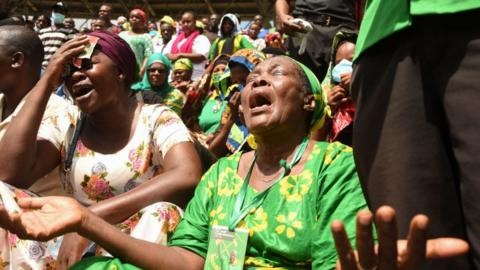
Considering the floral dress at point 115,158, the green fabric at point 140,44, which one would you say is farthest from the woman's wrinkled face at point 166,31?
the floral dress at point 115,158

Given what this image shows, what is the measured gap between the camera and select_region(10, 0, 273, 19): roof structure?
17344 millimetres

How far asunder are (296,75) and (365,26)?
3.54 ft

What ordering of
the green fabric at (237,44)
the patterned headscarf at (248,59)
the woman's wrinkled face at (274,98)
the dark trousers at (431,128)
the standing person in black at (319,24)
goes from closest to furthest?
the dark trousers at (431,128)
the woman's wrinkled face at (274,98)
the standing person in black at (319,24)
the patterned headscarf at (248,59)
the green fabric at (237,44)

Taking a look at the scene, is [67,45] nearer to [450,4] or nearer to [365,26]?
[365,26]

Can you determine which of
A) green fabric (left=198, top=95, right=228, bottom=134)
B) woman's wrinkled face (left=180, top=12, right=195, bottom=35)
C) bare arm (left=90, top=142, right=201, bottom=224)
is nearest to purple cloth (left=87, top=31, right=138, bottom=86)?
bare arm (left=90, top=142, right=201, bottom=224)

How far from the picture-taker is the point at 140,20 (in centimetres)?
889

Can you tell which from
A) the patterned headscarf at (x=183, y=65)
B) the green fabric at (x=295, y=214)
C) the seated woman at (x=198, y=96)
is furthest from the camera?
the patterned headscarf at (x=183, y=65)

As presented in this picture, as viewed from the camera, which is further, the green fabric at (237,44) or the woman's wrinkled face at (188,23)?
the woman's wrinkled face at (188,23)

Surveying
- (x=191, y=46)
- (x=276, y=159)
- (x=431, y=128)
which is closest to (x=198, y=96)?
(x=191, y=46)

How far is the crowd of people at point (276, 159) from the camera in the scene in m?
1.44

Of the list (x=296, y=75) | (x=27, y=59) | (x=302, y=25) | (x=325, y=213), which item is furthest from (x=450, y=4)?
(x=27, y=59)

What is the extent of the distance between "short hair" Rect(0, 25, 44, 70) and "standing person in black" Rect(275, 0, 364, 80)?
1396mm

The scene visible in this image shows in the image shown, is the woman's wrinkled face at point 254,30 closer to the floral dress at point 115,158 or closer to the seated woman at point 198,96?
the seated woman at point 198,96

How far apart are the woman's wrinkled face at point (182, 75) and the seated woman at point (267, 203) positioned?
4679 mm
